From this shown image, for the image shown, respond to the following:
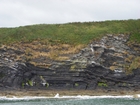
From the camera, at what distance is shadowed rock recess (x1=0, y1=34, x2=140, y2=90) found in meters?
60.0

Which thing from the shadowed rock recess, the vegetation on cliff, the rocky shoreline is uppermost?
the vegetation on cliff

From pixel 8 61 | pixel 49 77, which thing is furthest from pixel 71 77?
pixel 8 61

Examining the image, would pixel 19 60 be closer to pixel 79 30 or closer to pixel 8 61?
pixel 8 61

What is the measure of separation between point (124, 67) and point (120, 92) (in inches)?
254

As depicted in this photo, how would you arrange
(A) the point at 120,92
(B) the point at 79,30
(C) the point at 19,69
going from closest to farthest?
(A) the point at 120,92
(C) the point at 19,69
(B) the point at 79,30

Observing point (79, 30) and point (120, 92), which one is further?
point (79, 30)

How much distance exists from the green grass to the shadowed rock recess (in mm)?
4676

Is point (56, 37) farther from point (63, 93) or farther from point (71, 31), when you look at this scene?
point (63, 93)

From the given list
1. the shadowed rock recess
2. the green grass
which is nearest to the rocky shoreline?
the shadowed rock recess

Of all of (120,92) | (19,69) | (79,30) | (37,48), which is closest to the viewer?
(120,92)

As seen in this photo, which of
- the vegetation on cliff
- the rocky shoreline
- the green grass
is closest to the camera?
the rocky shoreline

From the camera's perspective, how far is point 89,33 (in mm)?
70500

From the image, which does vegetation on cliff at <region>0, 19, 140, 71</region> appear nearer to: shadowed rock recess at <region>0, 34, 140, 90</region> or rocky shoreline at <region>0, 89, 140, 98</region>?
shadowed rock recess at <region>0, 34, 140, 90</region>

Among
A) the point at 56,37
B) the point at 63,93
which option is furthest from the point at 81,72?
the point at 56,37
